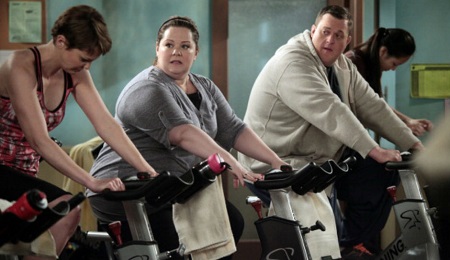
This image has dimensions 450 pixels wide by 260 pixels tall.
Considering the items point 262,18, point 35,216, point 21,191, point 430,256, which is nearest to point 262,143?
point 430,256

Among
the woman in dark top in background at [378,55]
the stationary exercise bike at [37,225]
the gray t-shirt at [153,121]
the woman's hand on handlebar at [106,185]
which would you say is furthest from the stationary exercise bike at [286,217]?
the stationary exercise bike at [37,225]

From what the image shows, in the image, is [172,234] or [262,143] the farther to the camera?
[262,143]

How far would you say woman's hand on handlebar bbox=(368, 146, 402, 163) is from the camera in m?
3.72

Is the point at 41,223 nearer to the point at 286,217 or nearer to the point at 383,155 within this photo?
the point at 286,217

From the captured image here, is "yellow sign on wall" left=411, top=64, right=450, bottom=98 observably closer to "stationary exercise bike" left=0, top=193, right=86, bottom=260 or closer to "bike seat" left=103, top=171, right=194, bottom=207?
"bike seat" left=103, top=171, right=194, bottom=207

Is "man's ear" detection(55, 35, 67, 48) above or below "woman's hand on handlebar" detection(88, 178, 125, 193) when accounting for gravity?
above

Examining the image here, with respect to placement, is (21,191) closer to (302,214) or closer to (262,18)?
(302,214)

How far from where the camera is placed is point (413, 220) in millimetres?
3850

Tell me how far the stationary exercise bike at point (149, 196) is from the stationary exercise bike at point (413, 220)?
118cm

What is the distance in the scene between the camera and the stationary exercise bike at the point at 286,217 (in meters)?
3.30

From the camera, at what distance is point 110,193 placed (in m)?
2.59

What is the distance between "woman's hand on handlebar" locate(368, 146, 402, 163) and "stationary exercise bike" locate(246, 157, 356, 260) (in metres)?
0.32

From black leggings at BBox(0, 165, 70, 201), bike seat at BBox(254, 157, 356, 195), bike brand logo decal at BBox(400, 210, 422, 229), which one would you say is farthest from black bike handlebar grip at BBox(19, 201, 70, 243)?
bike brand logo decal at BBox(400, 210, 422, 229)

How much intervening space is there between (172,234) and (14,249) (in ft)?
3.11
